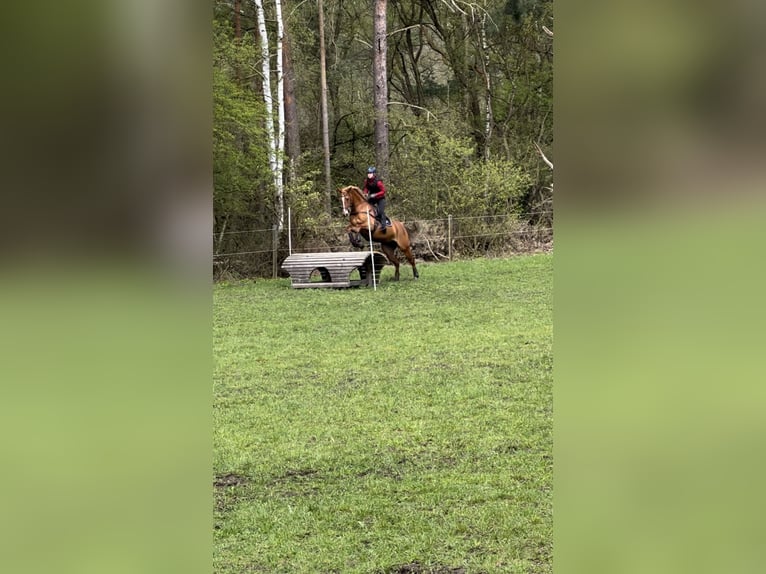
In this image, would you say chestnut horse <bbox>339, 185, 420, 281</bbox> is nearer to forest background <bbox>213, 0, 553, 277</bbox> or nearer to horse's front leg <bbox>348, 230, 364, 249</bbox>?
horse's front leg <bbox>348, 230, 364, 249</bbox>

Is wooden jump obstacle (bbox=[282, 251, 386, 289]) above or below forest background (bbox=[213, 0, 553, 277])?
below

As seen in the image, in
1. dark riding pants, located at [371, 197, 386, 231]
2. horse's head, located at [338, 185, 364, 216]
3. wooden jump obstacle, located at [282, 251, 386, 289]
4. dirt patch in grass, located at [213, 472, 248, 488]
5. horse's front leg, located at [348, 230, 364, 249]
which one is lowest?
dirt patch in grass, located at [213, 472, 248, 488]

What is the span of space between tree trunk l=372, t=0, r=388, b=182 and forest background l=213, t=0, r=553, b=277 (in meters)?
0.03

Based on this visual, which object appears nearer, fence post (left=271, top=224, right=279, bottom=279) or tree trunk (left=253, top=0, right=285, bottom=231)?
fence post (left=271, top=224, right=279, bottom=279)

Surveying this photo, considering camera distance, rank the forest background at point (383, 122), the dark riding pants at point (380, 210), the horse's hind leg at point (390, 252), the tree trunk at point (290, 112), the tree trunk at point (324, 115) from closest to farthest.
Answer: the dark riding pants at point (380, 210)
the horse's hind leg at point (390, 252)
the forest background at point (383, 122)
the tree trunk at point (290, 112)
the tree trunk at point (324, 115)

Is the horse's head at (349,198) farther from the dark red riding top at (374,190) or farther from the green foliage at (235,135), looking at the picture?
the green foliage at (235,135)


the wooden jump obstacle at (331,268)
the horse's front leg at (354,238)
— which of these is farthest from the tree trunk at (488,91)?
the wooden jump obstacle at (331,268)

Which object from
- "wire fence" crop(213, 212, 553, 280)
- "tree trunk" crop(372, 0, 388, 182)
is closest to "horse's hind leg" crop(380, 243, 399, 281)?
"wire fence" crop(213, 212, 553, 280)

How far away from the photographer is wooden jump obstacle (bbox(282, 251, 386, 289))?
1247 centimetres

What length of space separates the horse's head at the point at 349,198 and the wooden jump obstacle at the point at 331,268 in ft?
2.46

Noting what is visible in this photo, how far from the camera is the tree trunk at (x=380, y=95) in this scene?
17094 millimetres
